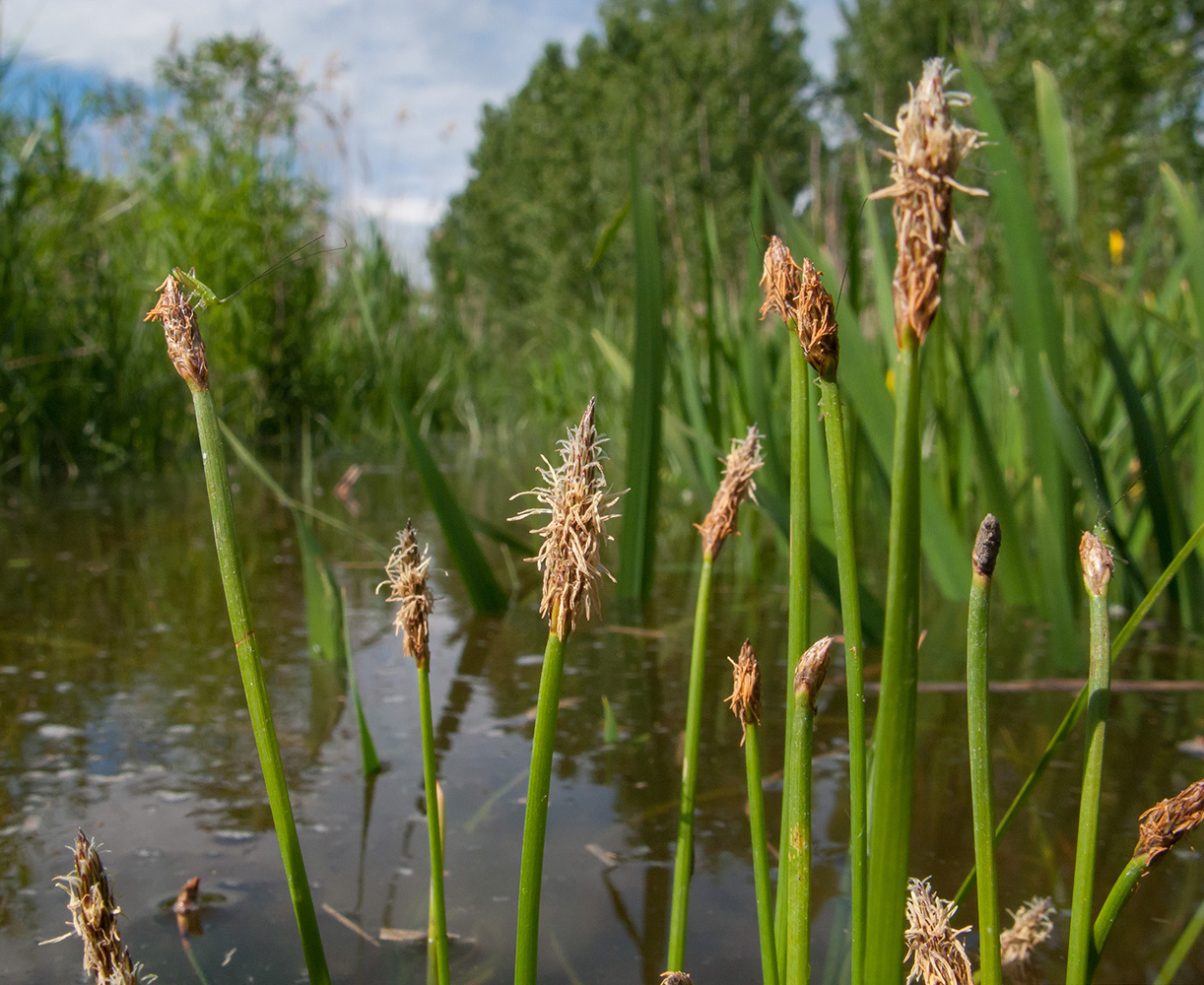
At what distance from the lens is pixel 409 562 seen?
48cm

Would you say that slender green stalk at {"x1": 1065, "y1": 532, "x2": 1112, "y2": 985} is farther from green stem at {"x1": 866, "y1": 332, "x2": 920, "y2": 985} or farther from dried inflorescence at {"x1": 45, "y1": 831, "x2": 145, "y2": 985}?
dried inflorescence at {"x1": 45, "y1": 831, "x2": 145, "y2": 985}

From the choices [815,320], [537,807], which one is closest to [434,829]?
[537,807]

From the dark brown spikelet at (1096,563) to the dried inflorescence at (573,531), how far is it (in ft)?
0.65

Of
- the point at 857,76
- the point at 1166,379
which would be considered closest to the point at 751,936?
the point at 1166,379

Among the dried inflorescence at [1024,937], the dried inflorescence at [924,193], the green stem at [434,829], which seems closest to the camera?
the dried inflorescence at [924,193]

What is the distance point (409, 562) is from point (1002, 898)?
1.94 ft

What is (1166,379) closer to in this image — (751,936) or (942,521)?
(942,521)

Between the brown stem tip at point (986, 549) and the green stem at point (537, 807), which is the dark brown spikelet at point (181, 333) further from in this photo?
the brown stem tip at point (986, 549)

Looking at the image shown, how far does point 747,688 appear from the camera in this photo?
1.53 ft

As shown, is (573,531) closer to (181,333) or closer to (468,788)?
(181,333)

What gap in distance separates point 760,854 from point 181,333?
0.38 metres

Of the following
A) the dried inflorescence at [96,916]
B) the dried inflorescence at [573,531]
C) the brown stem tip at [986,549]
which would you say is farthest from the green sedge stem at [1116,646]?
the dried inflorescence at [96,916]

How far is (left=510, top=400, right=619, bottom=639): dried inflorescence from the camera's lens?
361mm

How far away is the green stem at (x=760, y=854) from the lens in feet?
1.57
